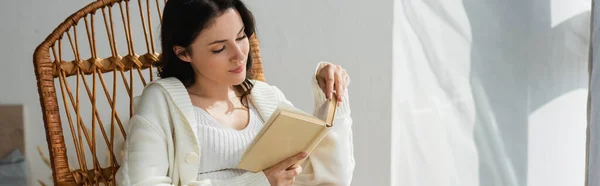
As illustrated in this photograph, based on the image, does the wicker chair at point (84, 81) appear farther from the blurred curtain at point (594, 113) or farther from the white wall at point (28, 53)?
the blurred curtain at point (594, 113)

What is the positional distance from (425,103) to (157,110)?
78cm

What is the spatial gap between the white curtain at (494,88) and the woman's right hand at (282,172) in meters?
0.67

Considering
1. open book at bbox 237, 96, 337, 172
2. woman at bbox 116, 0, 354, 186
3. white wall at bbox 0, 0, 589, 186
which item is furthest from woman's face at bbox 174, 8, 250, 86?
white wall at bbox 0, 0, 589, 186

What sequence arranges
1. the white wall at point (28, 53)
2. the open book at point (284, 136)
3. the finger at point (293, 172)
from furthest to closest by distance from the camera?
the white wall at point (28, 53)
the finger at point (293, 172)
the open book at point (284, 136)

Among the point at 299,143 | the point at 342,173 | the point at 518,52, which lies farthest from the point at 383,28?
the point at 299,143

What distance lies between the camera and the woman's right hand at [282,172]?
3.73 feet

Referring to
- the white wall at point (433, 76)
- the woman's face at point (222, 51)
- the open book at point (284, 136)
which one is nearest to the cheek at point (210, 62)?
the woman's face at point (222, 51)

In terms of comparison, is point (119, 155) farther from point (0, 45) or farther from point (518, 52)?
point (518, 52)

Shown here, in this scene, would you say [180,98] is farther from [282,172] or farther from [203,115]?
[282,172]

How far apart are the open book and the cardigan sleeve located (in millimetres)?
76

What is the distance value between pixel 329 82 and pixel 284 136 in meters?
0.17

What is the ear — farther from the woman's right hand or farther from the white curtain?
the white curtain

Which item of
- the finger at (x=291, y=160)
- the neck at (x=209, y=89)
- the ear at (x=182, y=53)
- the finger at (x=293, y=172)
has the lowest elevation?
the finger at (x=293, y=172)

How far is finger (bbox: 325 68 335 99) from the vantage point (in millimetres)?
1203
